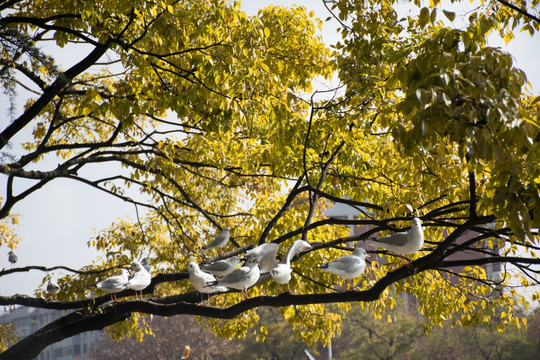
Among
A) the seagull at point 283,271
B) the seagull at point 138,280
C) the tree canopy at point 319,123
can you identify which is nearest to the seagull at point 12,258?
the tree canopy at point 319,123

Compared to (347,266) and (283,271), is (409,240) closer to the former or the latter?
(347,266)

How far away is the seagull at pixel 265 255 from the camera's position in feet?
17.7

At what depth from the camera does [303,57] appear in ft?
28.4

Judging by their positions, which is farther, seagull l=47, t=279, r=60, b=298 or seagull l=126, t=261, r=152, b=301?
seagull l=47, t=279, r=60, b=298

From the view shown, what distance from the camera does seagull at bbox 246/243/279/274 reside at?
539 cm

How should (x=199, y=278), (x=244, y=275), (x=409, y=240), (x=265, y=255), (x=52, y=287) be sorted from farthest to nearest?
(x=52, y=287), (x=199, y=278), (x=265, y=255), (x=244, y=275), (x=409, y=240)

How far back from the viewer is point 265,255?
5.52 m

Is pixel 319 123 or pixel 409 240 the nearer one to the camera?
pixel 409 240

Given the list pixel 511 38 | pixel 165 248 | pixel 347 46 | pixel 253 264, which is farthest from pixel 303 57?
pixel 165 248

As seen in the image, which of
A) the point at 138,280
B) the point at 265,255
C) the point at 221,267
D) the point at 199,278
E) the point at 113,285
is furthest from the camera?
the point at 138,280

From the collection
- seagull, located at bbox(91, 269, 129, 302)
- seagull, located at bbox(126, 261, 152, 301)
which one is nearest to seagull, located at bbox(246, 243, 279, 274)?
seagull, located at bbox(126, 261, 152, 301)

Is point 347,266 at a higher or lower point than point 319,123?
lower

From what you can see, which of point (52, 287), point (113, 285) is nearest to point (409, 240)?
point (113, 285)

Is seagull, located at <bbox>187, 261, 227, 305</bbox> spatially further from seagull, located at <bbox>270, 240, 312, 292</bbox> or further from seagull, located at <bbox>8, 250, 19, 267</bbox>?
seagull, located at <bbox>8, 250, 19, 267</bbox>
